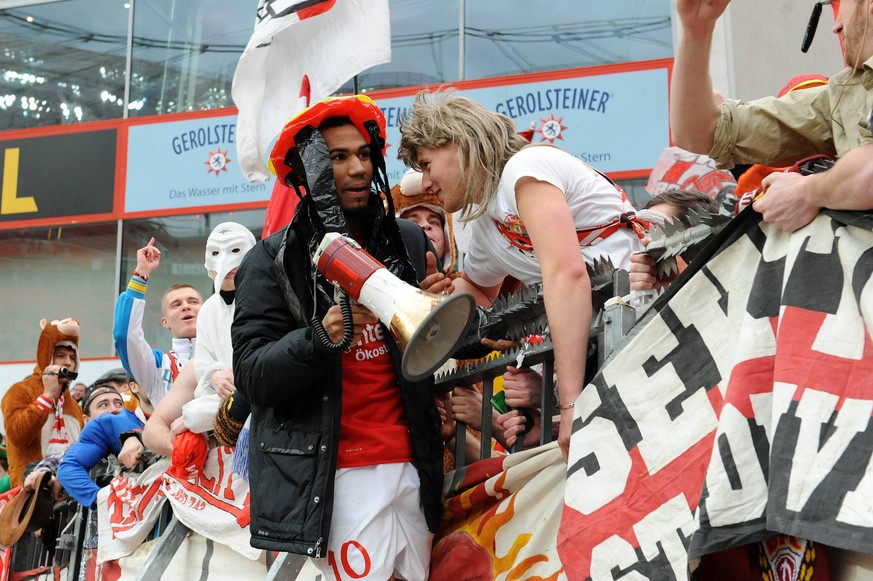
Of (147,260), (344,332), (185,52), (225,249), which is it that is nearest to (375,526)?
(344,332)

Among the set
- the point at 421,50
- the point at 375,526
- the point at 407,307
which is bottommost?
the point at 375,526

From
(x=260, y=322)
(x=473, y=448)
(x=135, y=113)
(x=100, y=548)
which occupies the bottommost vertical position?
(x=100, y=548)

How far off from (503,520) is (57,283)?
10865 mm

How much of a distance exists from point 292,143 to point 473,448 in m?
1.11

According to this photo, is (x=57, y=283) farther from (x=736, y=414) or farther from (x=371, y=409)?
(x=736, y=414)

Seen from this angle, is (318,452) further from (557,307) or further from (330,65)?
(330,65)

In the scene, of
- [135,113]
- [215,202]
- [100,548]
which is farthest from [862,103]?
[135,113]

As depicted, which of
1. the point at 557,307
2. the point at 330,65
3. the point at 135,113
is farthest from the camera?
the point at 135,113

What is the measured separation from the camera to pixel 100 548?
4.68 m

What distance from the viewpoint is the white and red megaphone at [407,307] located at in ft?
8.46

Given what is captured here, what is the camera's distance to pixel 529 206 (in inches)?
114

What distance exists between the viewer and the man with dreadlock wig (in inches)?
117

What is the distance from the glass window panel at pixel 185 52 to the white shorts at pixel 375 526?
957cm

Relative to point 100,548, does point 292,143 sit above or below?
above
